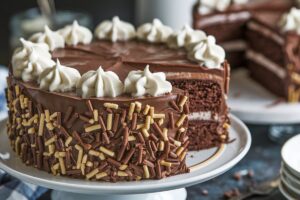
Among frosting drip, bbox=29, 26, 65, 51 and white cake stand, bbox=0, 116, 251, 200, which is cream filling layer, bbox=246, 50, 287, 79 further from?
frosting drip, bbox=29, 26, 65, 51

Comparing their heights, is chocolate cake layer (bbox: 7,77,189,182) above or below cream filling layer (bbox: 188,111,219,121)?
above

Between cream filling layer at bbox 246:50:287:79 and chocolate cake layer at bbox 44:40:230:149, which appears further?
cream filling layer at bbox 246:50:287:79

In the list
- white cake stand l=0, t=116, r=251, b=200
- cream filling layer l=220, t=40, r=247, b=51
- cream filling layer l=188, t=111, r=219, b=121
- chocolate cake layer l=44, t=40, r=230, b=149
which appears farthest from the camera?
cream filling layer l=220, t=40, r=247, b=51

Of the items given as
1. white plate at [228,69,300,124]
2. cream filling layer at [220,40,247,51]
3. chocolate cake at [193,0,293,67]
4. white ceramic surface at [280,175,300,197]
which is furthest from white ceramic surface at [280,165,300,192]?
cream filling layer at [220,40,247,51]

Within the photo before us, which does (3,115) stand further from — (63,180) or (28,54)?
(63,180)

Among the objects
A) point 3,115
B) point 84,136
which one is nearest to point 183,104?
point 84,136

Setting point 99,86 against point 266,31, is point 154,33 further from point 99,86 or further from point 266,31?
point 266,31

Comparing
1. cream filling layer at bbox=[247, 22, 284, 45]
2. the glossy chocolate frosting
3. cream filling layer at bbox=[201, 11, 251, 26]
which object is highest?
the glossy chocolate frosting

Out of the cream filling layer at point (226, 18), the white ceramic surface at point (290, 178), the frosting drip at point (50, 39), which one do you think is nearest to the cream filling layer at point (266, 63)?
the cream filling layer at point (226, 18)
